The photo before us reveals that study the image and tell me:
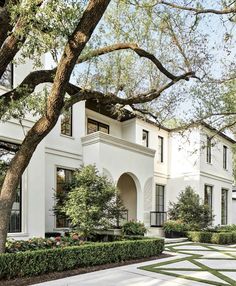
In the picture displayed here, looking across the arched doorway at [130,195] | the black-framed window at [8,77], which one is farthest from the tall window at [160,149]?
the black-framed window at [8,77]

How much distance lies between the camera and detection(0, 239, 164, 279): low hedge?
7.06 m

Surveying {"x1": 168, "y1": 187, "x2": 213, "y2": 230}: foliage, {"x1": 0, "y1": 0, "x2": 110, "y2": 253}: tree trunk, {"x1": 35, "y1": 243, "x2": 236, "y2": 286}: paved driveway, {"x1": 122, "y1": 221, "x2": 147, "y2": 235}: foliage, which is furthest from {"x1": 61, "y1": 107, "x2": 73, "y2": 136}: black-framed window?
{"x1": 0, "y1": 0, "x2": 110, "y2": 253}: tree trunk

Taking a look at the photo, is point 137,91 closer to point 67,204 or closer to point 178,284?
point 67,204

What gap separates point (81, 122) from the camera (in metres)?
16.2

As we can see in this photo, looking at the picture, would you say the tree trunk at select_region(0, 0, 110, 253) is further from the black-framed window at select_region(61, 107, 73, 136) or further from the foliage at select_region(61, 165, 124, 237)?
the black-framed window at select_region(61, 107, 73, 136)

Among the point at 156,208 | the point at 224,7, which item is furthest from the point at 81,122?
the point at 224,7

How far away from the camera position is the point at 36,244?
8781mm

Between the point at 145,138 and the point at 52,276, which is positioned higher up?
the point at 145,138

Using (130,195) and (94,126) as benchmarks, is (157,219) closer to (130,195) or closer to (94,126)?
(130,195)

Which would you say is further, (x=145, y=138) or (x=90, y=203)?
(x=145, y=138)

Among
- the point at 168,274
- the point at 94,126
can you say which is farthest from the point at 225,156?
the point at 168,274

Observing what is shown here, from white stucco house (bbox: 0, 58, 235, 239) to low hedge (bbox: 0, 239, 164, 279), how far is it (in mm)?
2781

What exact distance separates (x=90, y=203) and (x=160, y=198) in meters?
11.1

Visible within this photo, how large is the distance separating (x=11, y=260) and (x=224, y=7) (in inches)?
290
